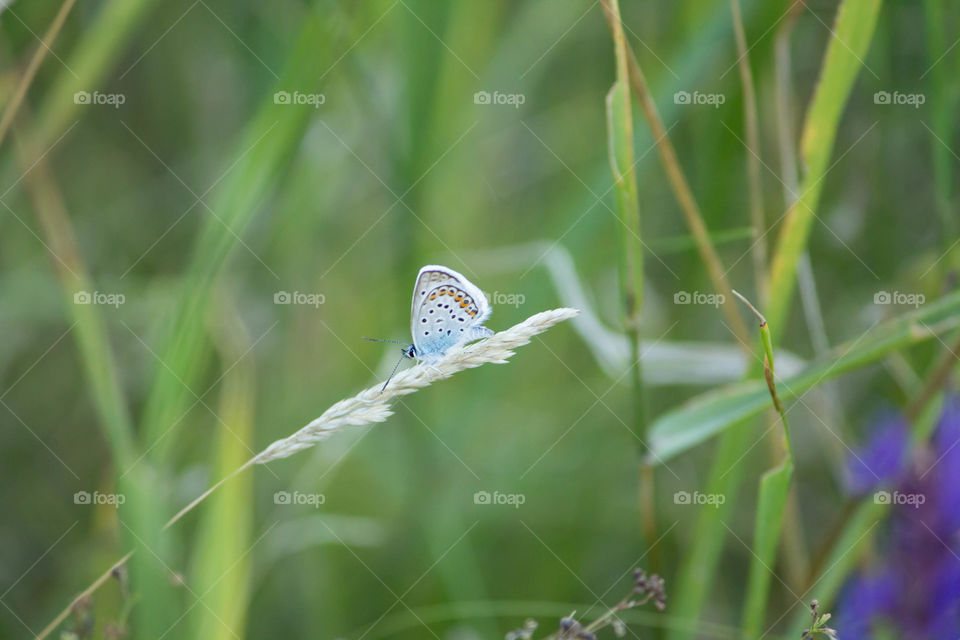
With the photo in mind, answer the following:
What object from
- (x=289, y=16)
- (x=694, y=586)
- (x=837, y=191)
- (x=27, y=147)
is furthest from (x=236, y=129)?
(x=694, y=586)

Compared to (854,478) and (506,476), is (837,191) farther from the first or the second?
(506,476)

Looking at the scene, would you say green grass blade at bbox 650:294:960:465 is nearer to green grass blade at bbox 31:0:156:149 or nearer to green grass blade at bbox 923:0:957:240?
green grass blade at bbox 923:0:957:240

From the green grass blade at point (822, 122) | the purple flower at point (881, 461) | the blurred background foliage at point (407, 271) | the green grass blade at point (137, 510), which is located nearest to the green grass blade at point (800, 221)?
the green grass blade at point (822, 122)

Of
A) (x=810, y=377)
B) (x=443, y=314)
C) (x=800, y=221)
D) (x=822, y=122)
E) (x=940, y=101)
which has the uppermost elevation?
(x=940, y=101)

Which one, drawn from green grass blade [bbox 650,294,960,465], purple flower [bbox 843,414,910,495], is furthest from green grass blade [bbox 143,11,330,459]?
purple flower [bbox 843,414,910,495]

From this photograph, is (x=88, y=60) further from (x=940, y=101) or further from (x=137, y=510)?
(x=940, y=101)

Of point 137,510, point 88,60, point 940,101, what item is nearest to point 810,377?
point 940,101

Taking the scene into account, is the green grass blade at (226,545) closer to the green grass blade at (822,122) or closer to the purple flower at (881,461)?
the green grass blade at (822,122)
